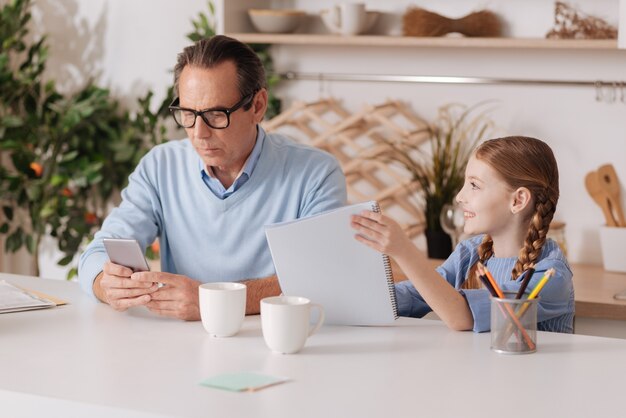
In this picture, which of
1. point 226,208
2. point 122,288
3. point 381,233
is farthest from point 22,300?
point 381,233

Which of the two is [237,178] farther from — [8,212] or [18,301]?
[8,212]

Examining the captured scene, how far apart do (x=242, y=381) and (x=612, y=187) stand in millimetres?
1947

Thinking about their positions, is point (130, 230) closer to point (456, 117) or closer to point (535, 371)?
point (535, 371)

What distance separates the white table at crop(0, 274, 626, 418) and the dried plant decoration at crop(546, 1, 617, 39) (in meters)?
1.46

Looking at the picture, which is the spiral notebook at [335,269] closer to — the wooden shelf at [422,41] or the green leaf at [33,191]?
the wooden shelf at [422,41]

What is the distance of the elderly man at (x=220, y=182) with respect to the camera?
90.8 inches

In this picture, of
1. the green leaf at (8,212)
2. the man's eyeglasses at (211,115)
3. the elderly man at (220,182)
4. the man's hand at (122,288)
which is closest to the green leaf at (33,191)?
the green leaf at (8,212)

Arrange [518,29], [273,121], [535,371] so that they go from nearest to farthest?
[535,371], [518,29], [273,121]

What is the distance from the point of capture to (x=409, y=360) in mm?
1737

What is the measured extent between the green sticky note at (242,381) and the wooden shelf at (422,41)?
5.95 ft

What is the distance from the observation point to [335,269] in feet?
6.42

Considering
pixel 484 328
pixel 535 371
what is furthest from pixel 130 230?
pixel 535 371

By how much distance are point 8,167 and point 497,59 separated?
83.8 inches

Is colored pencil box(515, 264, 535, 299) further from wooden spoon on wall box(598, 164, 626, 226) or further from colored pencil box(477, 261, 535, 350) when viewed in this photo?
→ wooden spoon on wall box(598, 164, 626, 226)
